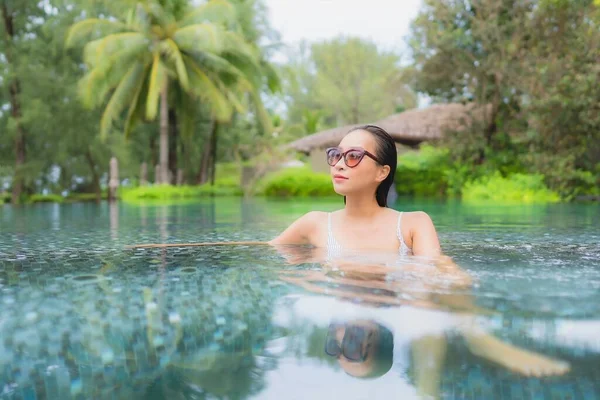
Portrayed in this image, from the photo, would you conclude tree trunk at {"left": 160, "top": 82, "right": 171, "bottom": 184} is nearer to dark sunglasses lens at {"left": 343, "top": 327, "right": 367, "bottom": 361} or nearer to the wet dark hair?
the wet dark hair

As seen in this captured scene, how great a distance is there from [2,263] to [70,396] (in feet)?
8.29

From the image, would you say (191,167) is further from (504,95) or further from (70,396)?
(70,396)

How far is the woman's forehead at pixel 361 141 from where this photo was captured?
322 cm

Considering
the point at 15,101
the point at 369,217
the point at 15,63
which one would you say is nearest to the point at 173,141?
the point at 15,101

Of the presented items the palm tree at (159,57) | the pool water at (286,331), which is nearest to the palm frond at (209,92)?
the palm tree at (159,57)

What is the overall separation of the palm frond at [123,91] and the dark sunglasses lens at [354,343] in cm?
2136

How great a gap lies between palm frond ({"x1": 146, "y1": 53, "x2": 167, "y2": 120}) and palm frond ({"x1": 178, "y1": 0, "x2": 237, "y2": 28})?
2.13 m

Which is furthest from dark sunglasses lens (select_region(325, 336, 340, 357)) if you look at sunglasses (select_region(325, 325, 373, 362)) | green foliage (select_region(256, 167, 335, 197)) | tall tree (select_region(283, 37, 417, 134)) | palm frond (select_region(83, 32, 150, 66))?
tall tree (select_region(283, 37, 417, 134))

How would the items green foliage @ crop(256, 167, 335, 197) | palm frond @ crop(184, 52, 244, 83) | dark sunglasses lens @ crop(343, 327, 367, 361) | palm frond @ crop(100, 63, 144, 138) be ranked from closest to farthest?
dark sunglasses lens @ crop(343, 327, 367, 361), palm frond @ crop(100, 63, 144, 138), palm frond @ crop(184, 52, 244, 83), green foliage @ crop(256, 167, 335, 197)

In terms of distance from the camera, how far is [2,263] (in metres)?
3.50

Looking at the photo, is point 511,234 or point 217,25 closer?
point 511,234

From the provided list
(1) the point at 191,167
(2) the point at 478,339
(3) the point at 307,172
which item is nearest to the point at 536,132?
(3) the point at 307,172

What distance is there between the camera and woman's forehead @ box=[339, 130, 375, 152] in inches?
127

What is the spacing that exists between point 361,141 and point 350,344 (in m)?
1.80
